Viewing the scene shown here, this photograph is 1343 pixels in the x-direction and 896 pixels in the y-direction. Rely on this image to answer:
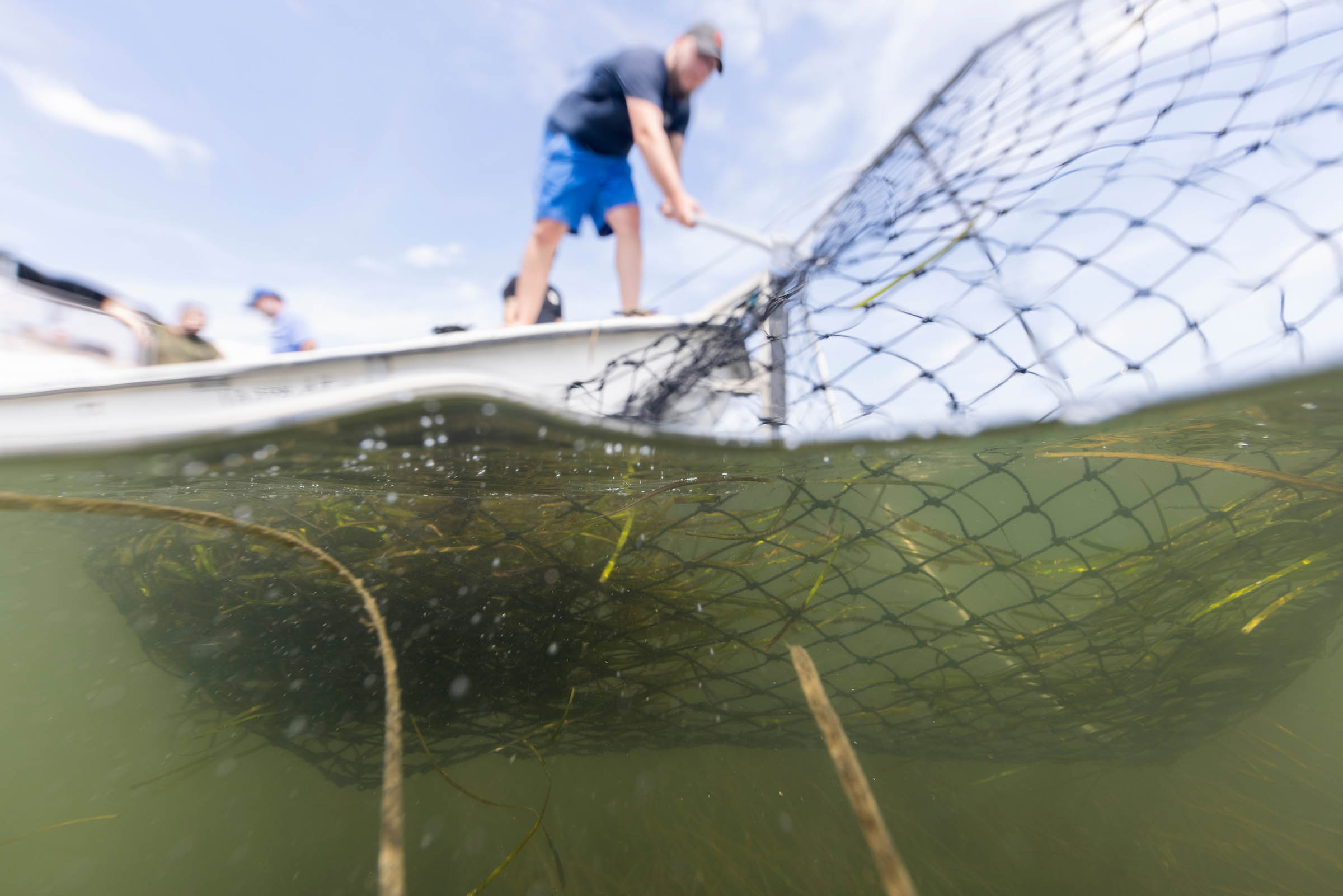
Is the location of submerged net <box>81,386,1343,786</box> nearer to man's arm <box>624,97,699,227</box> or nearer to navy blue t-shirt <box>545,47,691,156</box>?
man's arm <box>624,97,699,227</box>

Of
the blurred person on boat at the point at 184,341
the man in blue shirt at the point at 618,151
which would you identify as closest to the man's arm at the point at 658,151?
the man in blue shirt at the point at 618,151

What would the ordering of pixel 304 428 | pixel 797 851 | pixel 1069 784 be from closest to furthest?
1. pixel 304 428
2. pixel 797 851
3. pixel 1069 784

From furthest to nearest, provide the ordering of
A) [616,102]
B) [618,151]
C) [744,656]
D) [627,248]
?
[627,248]
[618,151]
[616,102]
[744,656]

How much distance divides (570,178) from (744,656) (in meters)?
2.14

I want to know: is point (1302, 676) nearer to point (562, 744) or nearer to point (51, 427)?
point (562, 744)

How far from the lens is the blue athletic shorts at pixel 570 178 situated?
2121 millimetres

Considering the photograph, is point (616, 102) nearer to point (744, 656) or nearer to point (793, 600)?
point (793, 600)

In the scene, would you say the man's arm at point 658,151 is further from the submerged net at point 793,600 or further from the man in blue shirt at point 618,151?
the submerged net at point 793,600

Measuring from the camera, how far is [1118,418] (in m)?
1.19

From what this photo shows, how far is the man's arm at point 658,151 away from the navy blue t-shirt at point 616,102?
0.04 metres

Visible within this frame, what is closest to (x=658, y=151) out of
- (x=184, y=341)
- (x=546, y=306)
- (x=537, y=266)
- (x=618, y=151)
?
(x=618, y=151)

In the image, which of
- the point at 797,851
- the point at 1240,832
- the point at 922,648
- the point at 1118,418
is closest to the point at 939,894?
the point at 797,851

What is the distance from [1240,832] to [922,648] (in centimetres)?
177

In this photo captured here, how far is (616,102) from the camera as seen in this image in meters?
2.04
